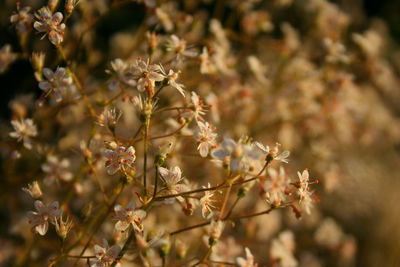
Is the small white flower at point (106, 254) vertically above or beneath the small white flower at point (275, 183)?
beneath

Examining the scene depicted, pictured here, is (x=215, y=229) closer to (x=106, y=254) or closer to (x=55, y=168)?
(x=106, y=254)

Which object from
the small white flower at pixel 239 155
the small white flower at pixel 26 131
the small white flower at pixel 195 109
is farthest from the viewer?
the small white flower at pixel 26 131

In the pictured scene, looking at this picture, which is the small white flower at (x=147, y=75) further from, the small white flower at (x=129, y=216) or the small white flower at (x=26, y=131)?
the small white flower at (x=26, y=131)

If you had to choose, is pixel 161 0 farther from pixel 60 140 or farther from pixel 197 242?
pixel 197 242

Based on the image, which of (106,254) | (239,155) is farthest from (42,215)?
(239,155)

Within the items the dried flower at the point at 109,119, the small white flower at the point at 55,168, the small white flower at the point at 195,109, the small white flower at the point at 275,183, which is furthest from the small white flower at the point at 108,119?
the small white flower at the point at 275,183

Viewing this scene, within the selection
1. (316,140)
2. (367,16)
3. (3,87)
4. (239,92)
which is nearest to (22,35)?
(239,92)

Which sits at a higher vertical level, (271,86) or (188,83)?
(188,83)
